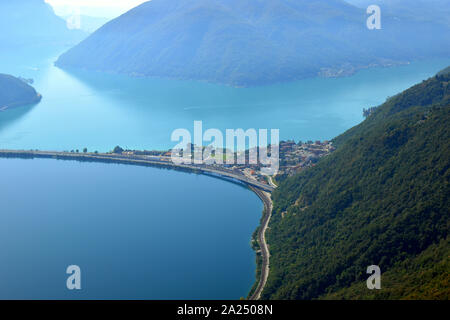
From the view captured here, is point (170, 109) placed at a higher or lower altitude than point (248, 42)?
lower

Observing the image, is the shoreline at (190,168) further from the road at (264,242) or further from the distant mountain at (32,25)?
the distant mountain at (32,25)

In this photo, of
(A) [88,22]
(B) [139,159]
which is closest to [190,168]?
(B) [139,159]

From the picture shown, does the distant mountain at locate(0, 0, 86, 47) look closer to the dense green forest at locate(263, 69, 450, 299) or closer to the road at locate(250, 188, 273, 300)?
the road at locate(250, 188, 273, 300)

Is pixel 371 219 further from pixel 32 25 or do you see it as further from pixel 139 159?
pixel 32 25

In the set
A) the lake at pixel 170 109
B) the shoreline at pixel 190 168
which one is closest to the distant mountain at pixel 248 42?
the lake at pixel 170 109

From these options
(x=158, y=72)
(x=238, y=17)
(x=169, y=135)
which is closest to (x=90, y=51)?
(x=158, y=72)
